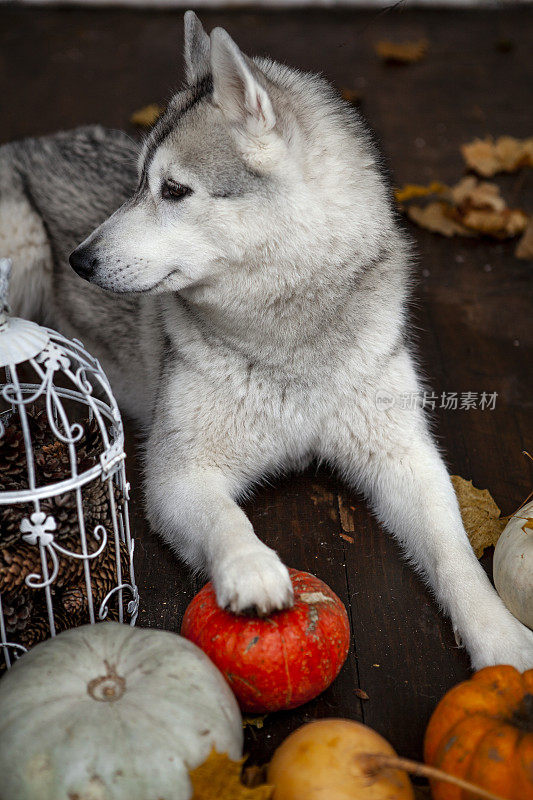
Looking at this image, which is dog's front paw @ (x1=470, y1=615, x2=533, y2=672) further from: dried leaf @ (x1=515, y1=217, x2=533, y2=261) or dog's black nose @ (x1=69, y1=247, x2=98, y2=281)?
dried leaf @ (x1=515, y1=217, x2=533, y2=261)

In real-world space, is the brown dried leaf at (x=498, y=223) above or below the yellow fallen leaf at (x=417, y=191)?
below

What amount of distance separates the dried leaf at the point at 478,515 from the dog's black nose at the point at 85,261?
4.19 feet

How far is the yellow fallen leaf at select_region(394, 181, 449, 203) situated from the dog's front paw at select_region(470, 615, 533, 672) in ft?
8.56

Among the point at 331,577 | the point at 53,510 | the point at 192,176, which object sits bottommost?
the point at 331,577

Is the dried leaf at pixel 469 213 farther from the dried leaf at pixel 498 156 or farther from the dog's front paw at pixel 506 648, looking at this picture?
the dog's front paw at pixel 506 648

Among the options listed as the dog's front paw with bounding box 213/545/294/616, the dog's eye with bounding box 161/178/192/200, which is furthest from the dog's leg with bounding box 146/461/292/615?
the dog's eye with bounding box 161/178/192/200

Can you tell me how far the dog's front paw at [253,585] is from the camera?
1.71 metres

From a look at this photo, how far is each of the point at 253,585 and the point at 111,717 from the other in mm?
419

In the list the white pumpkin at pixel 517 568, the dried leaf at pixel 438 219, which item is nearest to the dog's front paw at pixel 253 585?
the white pumpkin at pixel 517 568

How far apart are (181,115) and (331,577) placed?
1.29 m

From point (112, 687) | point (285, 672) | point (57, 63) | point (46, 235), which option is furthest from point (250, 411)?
point (57, 63)

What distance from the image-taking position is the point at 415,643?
6.62 feet

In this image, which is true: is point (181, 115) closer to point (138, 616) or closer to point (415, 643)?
point (138, 616)

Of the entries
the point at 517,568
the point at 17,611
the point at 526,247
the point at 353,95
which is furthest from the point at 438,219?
the point at 17,611
